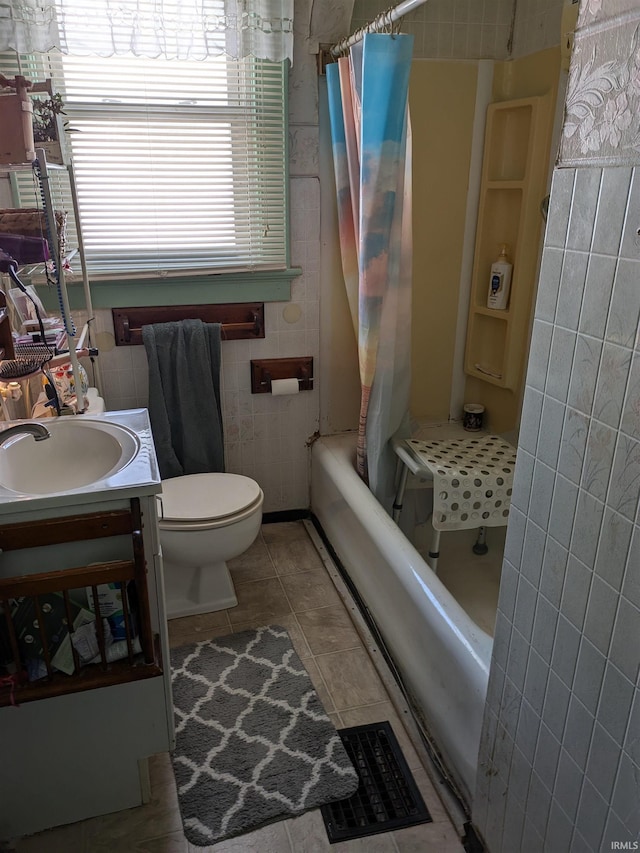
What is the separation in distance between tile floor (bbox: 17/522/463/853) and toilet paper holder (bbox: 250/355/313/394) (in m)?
0.67

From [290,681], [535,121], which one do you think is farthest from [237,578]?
[535,121]

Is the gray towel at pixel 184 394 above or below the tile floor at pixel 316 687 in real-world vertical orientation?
above

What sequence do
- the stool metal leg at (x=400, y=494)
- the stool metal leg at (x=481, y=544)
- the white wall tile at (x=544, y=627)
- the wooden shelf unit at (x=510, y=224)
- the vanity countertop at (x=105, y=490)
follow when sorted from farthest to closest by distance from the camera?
the stool metal leg at (x=481, y=544) → the stool metal leg at (x=400, y=494) → the wooden shelf unit at (x=510, y=224) → the vanity countertop at (x=105, y=490) → the white wall tile at (x=544, y=627)

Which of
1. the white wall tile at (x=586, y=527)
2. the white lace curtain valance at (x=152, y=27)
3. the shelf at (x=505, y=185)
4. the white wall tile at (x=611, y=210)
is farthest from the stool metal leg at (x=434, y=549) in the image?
the white lace curtain valance at (x=152, y=27)

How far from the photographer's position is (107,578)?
145 centimetres

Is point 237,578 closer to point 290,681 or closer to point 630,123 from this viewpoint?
point 290,681

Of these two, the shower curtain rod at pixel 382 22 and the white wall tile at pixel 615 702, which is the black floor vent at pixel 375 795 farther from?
the shower curtain rod at pixel 382 22

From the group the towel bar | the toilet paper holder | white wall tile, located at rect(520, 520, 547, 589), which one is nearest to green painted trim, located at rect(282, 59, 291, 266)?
the towel bar

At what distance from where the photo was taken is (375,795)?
1.77 meters

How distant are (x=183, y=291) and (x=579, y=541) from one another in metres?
1.90

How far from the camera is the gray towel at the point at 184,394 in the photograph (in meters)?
2.60

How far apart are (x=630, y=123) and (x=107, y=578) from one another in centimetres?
128

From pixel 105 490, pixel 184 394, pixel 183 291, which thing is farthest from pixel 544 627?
pixel 183 291

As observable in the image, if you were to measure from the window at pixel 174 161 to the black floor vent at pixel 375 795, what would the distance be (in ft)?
5.69
